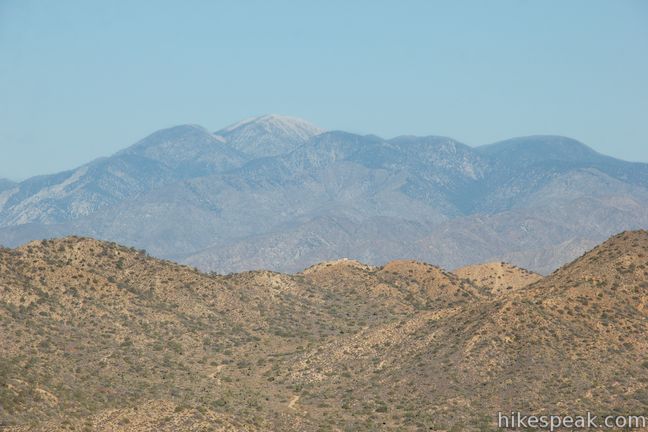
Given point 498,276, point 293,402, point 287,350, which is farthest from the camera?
point 498,276

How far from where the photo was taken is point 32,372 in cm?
10006

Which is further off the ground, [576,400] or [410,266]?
[410,266]

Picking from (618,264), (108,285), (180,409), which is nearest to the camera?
(180,409)

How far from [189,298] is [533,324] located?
4560 centimetres

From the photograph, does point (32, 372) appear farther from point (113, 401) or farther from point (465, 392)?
point (465, 392)

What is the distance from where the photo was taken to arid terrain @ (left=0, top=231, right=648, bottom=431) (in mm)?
97250

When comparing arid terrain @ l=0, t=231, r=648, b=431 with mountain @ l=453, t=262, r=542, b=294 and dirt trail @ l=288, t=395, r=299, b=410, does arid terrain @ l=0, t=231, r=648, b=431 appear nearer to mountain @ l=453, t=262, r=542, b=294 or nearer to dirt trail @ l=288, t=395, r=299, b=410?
dirt trail @ l=288, t=395, r=299, b=410

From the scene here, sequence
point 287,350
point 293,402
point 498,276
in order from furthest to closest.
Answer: point 498,276 < point 287,350 < point 293,402

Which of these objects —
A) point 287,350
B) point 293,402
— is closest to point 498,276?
point 287,350

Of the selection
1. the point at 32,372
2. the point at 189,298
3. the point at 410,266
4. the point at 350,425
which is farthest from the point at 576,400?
the point at 410,266

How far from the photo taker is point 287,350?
131125 mm

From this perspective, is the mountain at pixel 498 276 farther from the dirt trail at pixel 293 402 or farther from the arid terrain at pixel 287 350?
the dirt trail at pixel 293 402

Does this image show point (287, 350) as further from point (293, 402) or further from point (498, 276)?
point (498, 276)

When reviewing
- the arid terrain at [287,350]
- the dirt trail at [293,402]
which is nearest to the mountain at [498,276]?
the arid terrain at [287,350]
